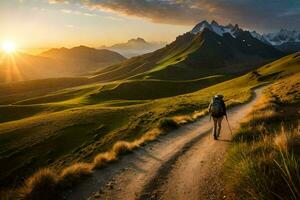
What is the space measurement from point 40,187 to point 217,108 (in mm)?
12254

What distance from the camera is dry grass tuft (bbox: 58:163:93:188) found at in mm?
12875

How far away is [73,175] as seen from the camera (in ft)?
44.2

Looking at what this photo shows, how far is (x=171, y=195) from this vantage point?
11375 millimetres

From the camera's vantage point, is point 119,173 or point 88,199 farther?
point 119,173

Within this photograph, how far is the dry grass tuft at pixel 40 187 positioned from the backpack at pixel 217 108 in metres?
11.3

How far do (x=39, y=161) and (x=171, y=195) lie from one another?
2952 centimetres

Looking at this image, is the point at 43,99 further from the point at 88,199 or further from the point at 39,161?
the point at 88,199

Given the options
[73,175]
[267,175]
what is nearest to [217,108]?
[73,175]

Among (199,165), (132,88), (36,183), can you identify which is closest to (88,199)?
(36,183)

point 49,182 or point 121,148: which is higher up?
point 49,182

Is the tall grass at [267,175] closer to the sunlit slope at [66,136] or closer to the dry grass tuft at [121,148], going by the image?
the dry grass tuft at [121,148]

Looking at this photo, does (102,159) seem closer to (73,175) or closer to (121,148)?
(121,148)

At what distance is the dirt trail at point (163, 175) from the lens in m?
11.7

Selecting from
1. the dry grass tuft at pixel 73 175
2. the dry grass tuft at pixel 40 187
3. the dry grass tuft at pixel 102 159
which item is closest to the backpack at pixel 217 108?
the dry grass tuft at pixel 102 159
